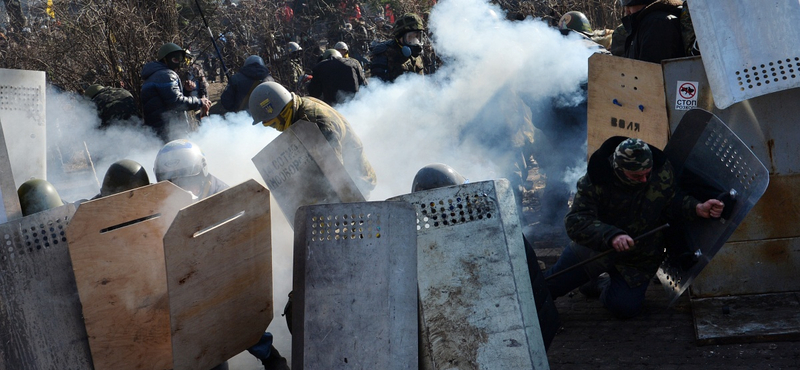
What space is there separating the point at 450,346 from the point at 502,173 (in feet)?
12.8

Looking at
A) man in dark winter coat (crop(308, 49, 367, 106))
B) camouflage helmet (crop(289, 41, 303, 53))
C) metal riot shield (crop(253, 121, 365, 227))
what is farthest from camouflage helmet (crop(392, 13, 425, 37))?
camouflage helmet (crop(289, 41, 303, 53))

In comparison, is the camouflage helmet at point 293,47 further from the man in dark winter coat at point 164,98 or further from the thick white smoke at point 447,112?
the man in dark winter coat at point 164,98

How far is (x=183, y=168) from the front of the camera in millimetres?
4621

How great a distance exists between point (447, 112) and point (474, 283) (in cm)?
470

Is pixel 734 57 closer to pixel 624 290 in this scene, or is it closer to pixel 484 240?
pixel 624 290

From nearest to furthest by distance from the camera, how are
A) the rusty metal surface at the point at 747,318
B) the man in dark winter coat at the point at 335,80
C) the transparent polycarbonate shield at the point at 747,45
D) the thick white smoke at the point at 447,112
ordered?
the rusty metal surface at the point at 747,318 < the transparent polycarbonate shield at the point at 747,45 < the thick white smoke at the point at 447,112 < the man in dark winter coat at the point at 335,80

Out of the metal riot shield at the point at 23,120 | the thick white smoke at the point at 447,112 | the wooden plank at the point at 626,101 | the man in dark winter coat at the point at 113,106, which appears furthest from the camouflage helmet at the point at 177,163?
the man in dark winter coat at the point at 113,106

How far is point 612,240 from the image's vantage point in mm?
4070

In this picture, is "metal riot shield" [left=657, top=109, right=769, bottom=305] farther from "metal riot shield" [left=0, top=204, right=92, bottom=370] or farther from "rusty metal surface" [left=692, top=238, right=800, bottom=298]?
"metal riot shield" [left=0, top=204, right=92, bottom=370]

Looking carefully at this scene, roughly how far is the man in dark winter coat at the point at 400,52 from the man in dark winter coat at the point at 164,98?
2222 mm

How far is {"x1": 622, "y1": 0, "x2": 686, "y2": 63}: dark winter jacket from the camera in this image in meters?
4.88

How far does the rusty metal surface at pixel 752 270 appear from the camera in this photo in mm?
4414

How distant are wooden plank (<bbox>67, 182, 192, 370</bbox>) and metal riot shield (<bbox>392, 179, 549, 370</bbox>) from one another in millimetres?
1381

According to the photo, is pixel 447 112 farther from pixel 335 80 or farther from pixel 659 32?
pixel 659 32
